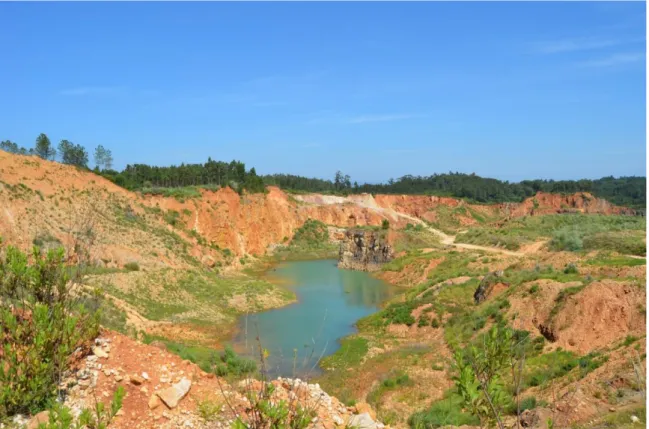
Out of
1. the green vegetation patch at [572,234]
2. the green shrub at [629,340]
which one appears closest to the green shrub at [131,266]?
the green shrub at [629,340]

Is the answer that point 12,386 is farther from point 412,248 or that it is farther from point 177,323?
point 412,248

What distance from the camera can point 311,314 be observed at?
34.0 meters

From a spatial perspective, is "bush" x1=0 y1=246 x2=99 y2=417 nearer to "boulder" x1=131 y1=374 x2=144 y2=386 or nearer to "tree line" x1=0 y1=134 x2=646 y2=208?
"boulder" x1=131 y1=374 x2=144 y2=386

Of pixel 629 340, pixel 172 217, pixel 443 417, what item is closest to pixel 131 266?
pixel 172 217

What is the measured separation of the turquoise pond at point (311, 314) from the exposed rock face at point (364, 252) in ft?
5.34

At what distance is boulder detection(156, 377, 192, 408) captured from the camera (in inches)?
349

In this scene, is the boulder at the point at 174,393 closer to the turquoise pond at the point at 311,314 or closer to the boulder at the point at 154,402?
the boulder at the point at 154,402

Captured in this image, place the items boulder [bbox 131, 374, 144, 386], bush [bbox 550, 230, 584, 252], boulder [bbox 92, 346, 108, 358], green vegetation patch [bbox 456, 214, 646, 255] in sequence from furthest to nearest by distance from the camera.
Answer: bush [bbox 550, 230, 584, 252] < green vegetation patch [bbox 456, 214, 646, 255] < boulder [bbox 92, 346, 108, 358] < boulder [bbox 131, 374, 144, 386]

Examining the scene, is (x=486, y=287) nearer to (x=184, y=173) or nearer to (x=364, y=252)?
(x=364, y=252)

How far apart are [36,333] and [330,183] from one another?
145 meters

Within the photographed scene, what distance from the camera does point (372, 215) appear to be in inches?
3465

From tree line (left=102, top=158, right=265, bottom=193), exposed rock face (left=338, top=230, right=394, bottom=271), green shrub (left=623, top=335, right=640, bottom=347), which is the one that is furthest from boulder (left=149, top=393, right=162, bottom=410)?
tree line (left=102, top=158, right=265, bottom=193)

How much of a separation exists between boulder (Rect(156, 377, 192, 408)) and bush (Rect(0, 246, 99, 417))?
1.82 m

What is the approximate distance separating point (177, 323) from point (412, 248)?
36316mm
